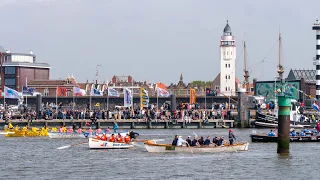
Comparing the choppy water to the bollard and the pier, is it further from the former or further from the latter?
the pier

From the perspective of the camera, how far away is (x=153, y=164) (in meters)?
70.1

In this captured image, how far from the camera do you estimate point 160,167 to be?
67875mm

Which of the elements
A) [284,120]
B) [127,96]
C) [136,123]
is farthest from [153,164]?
[127,96]

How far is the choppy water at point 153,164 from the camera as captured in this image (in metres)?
63.6

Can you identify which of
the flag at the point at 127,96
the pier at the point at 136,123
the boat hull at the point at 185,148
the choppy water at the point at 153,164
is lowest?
the choppy water at the point at 153,164

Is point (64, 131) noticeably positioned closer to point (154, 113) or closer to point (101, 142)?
point (101, 142)

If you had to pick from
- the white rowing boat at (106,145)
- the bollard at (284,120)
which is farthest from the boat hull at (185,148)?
the white rowing boat at (106,145)

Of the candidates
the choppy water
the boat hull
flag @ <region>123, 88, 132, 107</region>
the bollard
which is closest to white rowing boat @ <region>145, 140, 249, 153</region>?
the boat hull

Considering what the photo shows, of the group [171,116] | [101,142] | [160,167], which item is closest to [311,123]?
[171,116]

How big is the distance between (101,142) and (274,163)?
19.6 meters

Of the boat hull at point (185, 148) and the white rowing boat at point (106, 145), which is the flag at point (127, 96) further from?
the boat hull at point (185, 148)

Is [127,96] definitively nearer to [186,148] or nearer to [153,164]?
[186,148]

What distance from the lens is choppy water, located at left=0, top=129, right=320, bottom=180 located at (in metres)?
63.6

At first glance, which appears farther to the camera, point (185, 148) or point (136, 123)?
point (136, 123)
